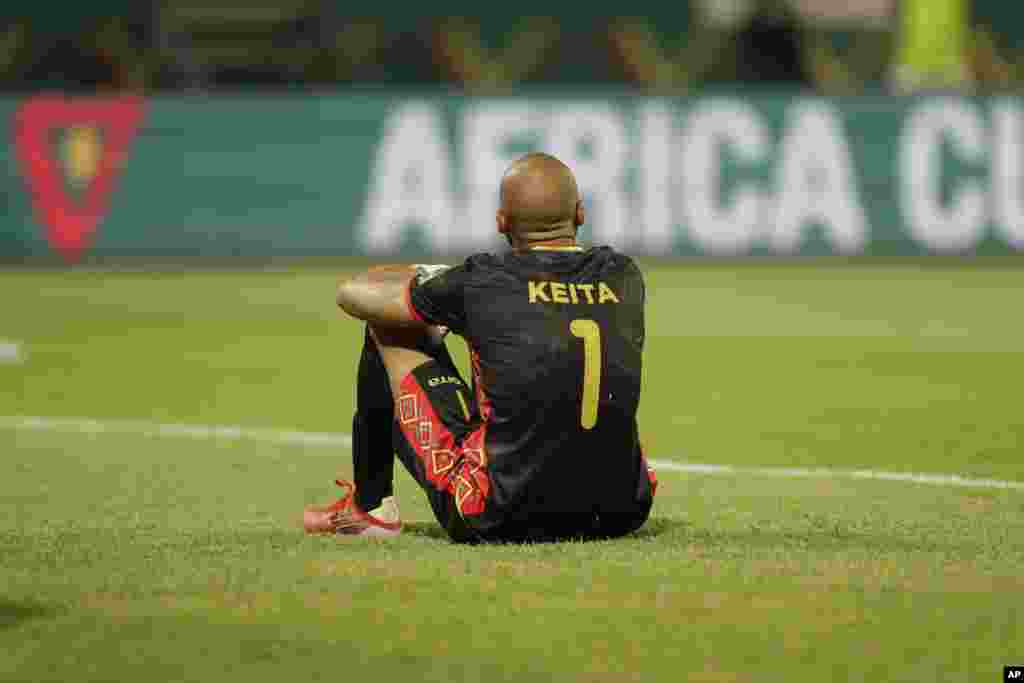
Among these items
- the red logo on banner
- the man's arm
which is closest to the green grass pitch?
the man's arm

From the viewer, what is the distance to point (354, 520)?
6777mm

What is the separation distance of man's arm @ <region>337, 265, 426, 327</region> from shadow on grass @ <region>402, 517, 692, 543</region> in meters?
0.86

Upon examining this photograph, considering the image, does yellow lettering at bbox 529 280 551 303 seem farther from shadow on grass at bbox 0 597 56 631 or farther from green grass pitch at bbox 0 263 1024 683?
shadow on grass at bbox 0 597 56 631

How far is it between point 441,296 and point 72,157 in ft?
55.4

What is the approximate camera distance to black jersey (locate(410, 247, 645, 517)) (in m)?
6.20

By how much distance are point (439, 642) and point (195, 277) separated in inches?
687

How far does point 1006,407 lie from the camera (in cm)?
1134

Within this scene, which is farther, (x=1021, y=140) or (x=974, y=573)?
(x=1021, y=140)

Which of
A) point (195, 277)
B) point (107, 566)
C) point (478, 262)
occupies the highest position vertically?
point (478, 262)

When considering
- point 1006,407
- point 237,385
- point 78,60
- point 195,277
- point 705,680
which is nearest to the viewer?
point 705,680

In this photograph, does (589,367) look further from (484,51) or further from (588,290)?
(484,51)

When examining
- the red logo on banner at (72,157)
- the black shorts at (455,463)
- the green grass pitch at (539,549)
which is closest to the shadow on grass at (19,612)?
the green grass pitch at (539,549)

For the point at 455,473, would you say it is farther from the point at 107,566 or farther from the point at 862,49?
the point at 862,49

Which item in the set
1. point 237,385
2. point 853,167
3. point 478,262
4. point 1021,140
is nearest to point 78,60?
point 853,167
